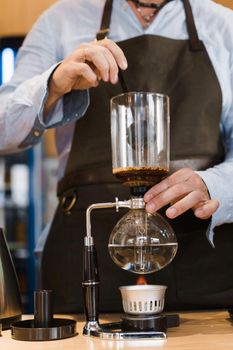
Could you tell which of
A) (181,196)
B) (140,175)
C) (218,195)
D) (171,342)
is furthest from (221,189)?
(171,342)

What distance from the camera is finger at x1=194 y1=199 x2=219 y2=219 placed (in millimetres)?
1168

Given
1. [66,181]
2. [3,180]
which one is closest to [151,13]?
[66,181]

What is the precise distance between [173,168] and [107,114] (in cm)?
19

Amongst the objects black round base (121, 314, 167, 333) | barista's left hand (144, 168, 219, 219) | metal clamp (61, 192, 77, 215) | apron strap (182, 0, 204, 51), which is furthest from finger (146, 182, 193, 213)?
apron strap (182, 0, 204, 51)

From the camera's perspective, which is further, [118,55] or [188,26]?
[188,26]

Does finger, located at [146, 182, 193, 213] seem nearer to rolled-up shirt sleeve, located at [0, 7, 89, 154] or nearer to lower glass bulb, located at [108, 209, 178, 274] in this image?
lower glass bulb, located at [108, 209, 178, 274]

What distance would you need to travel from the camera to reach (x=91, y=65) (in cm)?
125

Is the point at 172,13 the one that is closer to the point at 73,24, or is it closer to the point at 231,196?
the point at 73,24

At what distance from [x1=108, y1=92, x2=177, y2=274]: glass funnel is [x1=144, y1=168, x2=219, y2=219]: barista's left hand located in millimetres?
22

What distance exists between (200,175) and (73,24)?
535mm

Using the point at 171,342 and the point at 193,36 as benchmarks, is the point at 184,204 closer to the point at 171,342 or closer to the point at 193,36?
the point at 171,342

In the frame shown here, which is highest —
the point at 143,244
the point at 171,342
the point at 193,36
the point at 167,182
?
the point at 193,36

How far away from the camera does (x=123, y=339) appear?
97 centimetres

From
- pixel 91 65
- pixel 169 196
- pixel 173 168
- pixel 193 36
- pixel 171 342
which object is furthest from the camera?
pixel 193 36
